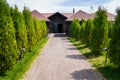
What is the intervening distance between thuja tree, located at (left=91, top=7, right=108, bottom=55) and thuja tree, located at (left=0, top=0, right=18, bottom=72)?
824cm

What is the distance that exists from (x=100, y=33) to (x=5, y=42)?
9.20 meters

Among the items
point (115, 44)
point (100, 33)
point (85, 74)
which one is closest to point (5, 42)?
point (85, 74)

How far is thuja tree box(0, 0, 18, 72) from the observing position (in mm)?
12742

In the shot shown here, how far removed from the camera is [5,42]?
12.9 meters

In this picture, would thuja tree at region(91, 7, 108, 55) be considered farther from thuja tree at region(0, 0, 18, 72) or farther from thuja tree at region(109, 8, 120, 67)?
thuja tree at region(0, 0, 18, 72)

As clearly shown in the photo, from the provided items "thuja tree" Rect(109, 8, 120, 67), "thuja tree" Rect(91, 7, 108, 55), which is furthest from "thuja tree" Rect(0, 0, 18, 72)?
"thuja tree" Rect(91, 7, 108, 55)

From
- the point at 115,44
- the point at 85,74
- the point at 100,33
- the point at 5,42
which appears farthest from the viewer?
the point at 100,33

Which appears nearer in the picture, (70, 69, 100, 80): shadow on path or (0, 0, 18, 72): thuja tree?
(70, 69, 100, 80): shadow on path

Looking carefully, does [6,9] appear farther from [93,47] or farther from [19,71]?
[93,47]

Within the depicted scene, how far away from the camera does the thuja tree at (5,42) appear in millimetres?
12742

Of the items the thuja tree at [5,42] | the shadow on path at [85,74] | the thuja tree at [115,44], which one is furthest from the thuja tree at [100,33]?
the thuja tree at [5,42]

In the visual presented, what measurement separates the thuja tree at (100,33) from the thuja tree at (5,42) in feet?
27.0

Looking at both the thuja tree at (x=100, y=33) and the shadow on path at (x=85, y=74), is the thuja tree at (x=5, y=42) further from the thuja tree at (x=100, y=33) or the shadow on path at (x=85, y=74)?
the thuja tree at (x=100, y=33)

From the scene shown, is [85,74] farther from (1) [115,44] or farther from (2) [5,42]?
(2) [5,42]
